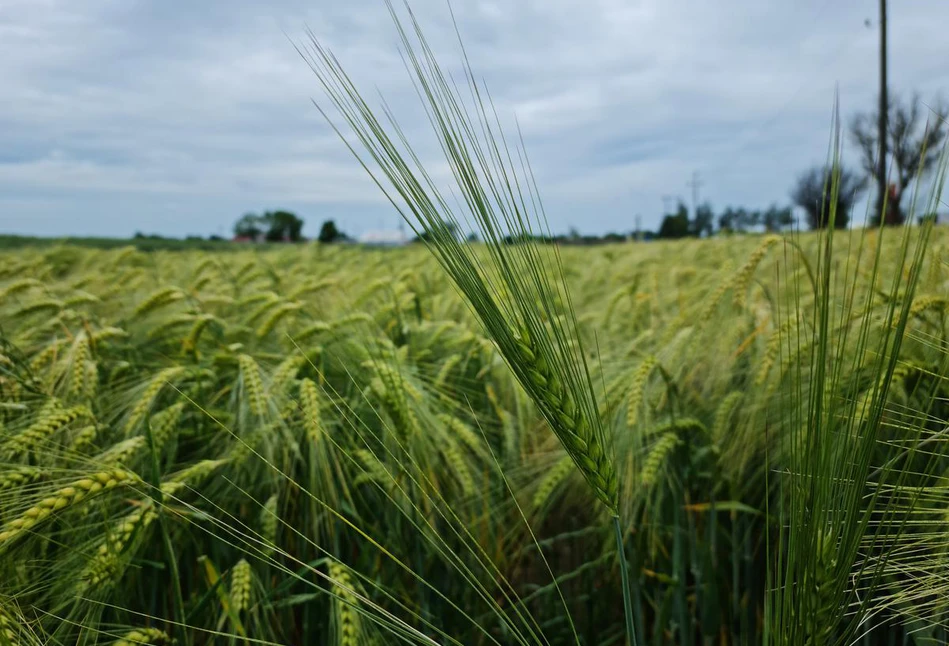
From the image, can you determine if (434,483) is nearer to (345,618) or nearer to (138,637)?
(345,618)

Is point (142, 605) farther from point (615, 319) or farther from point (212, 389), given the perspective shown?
point (615, 319)

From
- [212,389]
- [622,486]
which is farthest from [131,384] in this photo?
[622,486]

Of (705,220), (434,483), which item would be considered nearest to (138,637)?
(434,483)

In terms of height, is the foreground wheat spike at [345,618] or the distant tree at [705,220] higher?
the distant tree at [705,220]

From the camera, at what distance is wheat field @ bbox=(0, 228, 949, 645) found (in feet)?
3.17

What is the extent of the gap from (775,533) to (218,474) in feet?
4.62

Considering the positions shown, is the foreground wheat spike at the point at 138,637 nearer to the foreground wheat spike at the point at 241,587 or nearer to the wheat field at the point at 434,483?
the wheat field at the point at 434,483

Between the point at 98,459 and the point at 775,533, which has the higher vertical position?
the point at 98,459

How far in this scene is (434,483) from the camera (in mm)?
1627

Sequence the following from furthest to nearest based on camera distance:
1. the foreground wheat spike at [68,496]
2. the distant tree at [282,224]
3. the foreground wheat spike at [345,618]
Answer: the distant tree at [282,224] → the foreground wheat spike at [345,618] → the foreground wheat spike at [68,496]

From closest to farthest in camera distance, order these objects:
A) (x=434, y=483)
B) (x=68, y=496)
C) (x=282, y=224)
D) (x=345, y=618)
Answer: (x=68, y=496), (x=345, y=618), (x=434, y=483), (x=282, y=224)

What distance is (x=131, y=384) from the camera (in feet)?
6.44

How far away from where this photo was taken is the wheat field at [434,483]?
38.0 inches

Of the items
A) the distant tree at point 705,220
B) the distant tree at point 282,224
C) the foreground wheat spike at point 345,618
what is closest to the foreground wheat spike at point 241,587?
the foreground wheat spike at point 345,618
